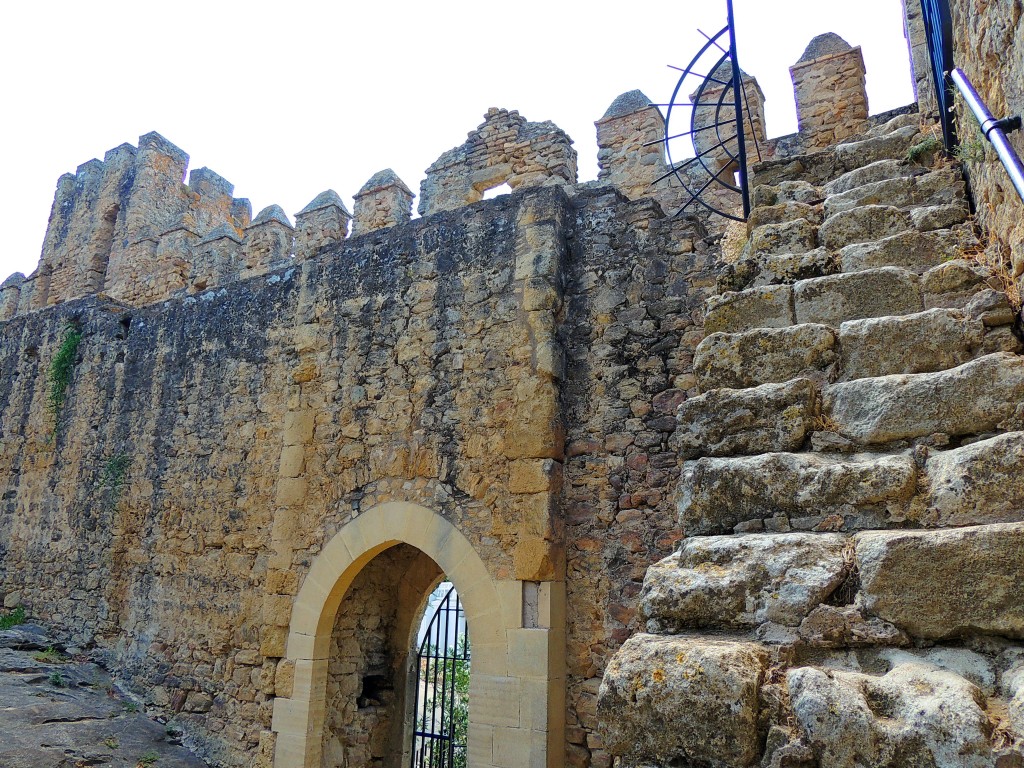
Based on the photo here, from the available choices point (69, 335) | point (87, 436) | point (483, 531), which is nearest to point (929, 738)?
point (483, 531)

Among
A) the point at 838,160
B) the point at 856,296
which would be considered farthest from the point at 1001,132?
the point at 838,160

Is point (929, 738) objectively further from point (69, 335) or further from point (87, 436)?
point (69, 335)

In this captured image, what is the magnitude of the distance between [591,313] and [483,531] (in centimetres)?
170

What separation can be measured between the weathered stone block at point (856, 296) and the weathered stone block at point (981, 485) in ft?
2.24

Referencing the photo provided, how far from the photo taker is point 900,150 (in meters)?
3.29

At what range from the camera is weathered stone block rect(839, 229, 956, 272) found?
98.3 inches

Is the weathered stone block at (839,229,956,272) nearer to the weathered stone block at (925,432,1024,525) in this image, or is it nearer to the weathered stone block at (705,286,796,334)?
the weathered stone block at (705,286,796,334)

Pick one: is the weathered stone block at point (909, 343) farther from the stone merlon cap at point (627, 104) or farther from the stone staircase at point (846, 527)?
the stone merlon cap at point (627, 104)

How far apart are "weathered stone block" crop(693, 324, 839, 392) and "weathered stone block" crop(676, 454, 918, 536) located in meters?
0.35

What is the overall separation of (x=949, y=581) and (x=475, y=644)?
3.82m

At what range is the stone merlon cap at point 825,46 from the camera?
6.29 metres

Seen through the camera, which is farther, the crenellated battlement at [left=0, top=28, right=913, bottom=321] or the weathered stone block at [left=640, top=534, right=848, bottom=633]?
the crenellated battlement at [left=0, top=28, right=913, bottom=321]

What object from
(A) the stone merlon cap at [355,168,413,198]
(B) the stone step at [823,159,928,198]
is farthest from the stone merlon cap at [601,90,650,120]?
(B) the stone step at [823,159,928,198]

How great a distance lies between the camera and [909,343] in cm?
216
